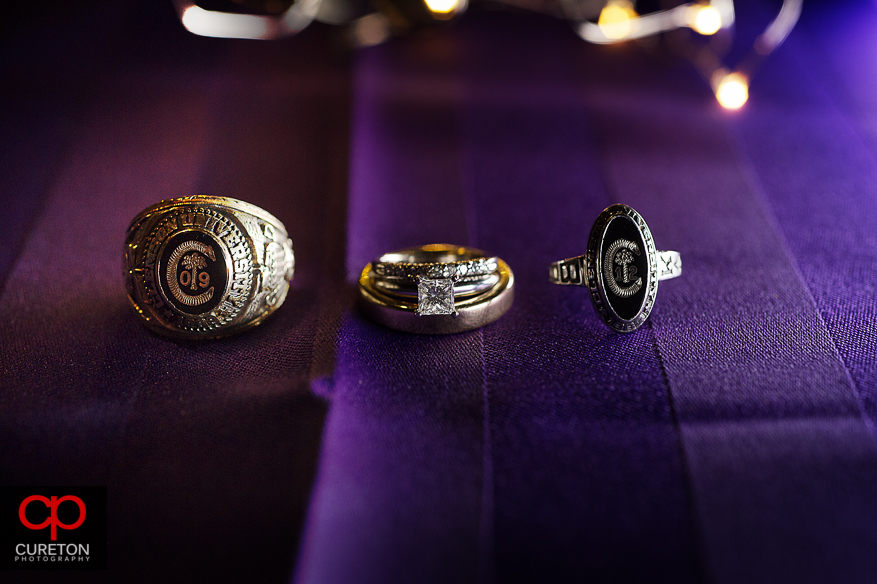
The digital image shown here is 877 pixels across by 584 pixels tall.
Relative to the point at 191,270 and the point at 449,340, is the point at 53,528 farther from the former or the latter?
the point at 449,340

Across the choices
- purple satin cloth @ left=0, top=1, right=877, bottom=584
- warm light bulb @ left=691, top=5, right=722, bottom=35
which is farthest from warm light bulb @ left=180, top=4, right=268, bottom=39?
warm light bulb @ left=691, top=5, right=722, bottom=35

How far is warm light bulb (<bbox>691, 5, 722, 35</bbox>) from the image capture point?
3373 mm

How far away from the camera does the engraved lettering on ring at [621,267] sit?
1.63m

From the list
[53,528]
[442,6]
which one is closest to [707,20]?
[442,6]

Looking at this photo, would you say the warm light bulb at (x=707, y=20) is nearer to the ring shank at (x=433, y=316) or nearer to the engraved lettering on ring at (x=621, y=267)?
the engraved lettering on ring at (x=621, y=267)

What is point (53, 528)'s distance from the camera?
127cm

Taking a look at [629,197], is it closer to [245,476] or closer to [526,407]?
[526,407]

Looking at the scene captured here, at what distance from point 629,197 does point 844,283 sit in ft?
2.74

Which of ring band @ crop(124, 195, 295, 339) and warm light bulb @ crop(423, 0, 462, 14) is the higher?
warm light bulb @ crop(423, 0, 462, 14)

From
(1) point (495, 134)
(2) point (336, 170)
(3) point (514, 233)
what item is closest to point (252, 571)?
(3) point (514, 233)

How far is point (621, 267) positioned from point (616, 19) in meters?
2.80

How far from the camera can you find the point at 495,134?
271 cm

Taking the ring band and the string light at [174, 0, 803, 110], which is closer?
the ring band

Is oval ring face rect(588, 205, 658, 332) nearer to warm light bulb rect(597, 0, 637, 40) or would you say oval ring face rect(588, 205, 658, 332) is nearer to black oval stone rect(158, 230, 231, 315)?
black oval stone rect(158, 230, 231, 315)
